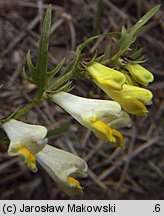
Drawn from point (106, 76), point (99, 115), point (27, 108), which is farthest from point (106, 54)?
point (27, 108)

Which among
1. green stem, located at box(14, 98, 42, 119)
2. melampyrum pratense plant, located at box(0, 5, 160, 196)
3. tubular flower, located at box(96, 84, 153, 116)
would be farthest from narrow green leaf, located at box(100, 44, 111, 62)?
green stem, located at box(14, 98, 42, 119)

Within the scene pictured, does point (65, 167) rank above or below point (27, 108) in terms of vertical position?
below

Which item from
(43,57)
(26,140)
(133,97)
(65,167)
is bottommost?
(65,167)

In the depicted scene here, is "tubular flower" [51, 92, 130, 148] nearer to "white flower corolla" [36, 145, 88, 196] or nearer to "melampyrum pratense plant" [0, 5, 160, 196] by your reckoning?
"melampyrum pratense plant" [0, 5, 160, 196]

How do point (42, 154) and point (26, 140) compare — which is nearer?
point (26, 140)

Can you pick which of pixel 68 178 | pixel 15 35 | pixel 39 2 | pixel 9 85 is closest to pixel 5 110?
pixel 9 85

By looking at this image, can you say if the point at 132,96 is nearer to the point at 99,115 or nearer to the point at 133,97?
the point at 133,97

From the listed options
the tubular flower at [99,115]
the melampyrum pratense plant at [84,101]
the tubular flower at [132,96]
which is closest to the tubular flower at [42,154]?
the melampyrum pratense plant at [84,101]
